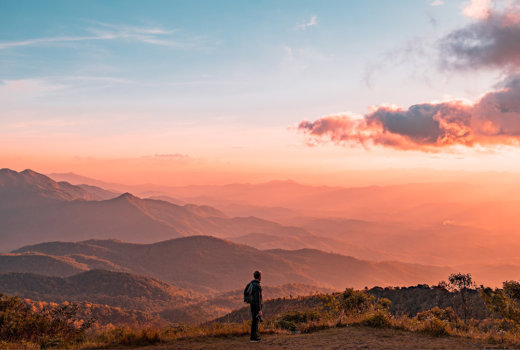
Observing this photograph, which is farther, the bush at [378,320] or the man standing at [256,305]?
the bush at [378,320]

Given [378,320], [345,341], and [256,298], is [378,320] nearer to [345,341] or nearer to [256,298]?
[345,341]

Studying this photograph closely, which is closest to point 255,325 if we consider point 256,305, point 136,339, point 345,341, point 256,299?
point 256,305

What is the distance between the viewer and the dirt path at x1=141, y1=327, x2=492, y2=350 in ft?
35.1

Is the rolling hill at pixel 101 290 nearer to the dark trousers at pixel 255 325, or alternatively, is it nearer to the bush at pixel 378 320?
the dark trousers at pixel 255 325

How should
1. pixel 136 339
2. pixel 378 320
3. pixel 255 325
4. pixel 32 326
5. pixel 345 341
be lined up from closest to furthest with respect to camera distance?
pixel 345 341, pixel 136 339, pixel 255 325, pixel 378 320, pixel 32 326

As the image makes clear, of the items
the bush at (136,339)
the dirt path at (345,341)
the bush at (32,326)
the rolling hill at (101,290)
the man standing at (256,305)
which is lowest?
the rolling hill at (101,290)

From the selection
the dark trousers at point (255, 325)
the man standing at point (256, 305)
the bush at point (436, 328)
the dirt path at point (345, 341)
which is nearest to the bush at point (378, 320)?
the dirt path at point (345, 341)

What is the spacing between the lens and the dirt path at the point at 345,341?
421 inches

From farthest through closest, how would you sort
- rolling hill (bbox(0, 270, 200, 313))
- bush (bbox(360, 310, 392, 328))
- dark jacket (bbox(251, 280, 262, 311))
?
1. rolling hill (bbox(0, 270, 200, 313))
2. bush (bbox(360, 310, 392, 328))
3. dark jacket (bbox(251, 280, 262, 311))

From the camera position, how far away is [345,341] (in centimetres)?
1144

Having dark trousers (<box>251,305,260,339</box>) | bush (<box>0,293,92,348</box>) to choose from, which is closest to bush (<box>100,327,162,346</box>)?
bush (<box>0,293,92,348</box>)

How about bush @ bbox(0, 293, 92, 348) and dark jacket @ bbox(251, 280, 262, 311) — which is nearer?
dark jacket @ bbox(251, 280, 262, 311)

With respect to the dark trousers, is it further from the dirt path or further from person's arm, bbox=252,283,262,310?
the dirt path

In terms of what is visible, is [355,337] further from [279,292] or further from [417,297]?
[279,292]
